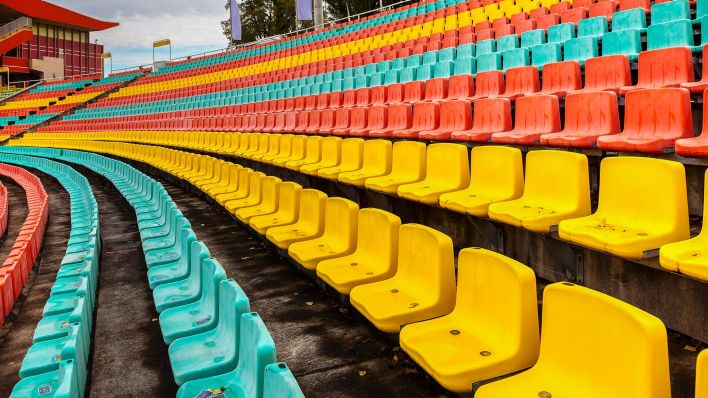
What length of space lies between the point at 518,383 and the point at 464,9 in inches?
298

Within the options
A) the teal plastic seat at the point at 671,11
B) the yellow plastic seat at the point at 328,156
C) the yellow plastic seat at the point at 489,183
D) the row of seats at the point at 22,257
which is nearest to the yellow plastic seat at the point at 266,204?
the yellow plastic seat at the point at 328,156

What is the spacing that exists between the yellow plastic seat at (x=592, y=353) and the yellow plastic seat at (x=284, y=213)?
2.07 meters

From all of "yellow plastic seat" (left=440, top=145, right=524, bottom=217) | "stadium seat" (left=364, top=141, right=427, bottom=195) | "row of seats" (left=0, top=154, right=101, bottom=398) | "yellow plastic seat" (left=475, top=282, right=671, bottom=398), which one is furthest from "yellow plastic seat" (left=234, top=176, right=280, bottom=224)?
"yellow plastic seat" (left=475, top=282, right=671, bottom=398)

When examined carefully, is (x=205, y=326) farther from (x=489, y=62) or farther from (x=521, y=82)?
(x=489, y=62)

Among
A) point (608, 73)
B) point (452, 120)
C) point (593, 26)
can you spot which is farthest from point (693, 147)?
point (593, 26)

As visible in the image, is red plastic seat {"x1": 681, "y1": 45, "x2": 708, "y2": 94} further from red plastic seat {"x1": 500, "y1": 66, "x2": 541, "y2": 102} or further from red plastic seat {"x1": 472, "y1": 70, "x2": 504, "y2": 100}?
red plastic seat {"x1": 472, "y1": 70, "x2": 504, "y2": 100}

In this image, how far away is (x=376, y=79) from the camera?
615 centimetres

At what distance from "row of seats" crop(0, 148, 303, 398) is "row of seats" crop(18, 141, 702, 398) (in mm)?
435

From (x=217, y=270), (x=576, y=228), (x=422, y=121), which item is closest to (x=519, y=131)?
(x=422, y=121)

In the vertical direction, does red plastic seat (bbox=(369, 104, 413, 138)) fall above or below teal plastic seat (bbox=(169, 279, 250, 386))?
above

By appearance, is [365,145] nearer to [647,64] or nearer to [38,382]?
[647,64]

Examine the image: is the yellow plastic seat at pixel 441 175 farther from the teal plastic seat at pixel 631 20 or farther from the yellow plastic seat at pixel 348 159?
the teal plastic seat at pixel 631 20

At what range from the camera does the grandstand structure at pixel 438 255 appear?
1365 mm

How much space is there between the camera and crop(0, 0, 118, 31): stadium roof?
25484 mm
